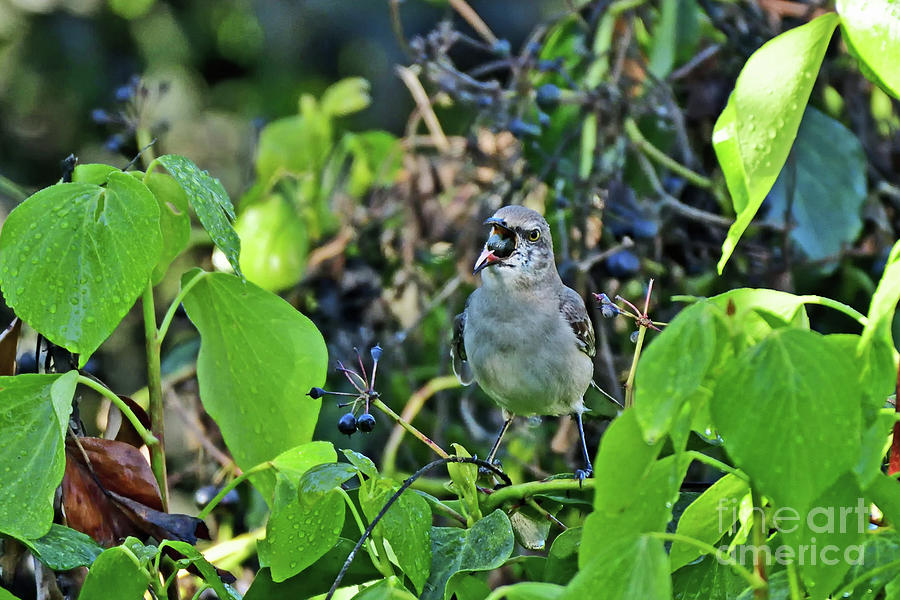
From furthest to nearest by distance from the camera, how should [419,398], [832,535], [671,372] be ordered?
[419,398] < [832,535] < [671,372]

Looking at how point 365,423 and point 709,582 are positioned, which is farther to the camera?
point 365,423

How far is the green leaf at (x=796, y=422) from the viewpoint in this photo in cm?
76

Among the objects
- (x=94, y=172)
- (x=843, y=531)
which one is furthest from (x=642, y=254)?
(x=843, y=531)

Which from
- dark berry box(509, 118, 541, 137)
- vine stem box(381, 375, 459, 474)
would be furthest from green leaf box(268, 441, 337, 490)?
dark berry box(509, 118, 541, 137)

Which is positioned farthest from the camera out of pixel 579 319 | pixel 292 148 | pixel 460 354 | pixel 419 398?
pixel 292 148

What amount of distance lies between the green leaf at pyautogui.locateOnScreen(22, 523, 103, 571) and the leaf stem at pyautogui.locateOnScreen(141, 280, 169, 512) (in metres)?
0.16

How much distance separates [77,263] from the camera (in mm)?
1070

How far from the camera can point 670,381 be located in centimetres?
76

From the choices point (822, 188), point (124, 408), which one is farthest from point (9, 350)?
point (822, 188)

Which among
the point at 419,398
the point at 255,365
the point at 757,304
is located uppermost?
the point at 757,304

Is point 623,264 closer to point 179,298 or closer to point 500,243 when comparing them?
point 500,243

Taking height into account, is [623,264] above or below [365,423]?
below

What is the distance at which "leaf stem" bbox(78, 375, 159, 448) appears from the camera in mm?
1175

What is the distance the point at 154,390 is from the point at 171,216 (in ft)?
0.66
